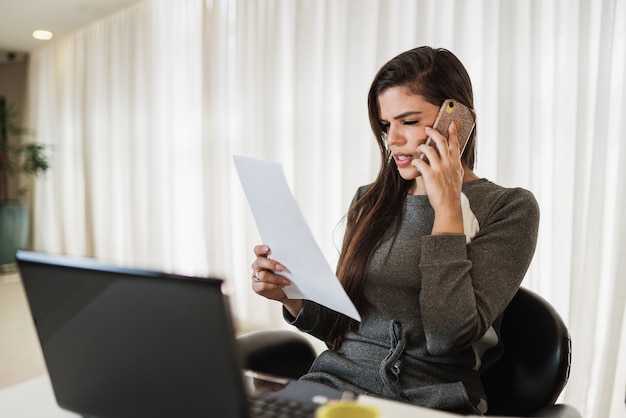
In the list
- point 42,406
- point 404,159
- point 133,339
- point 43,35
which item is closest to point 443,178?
point 404,159

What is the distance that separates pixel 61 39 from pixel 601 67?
18.3 ft

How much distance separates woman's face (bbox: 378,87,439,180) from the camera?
4.16ft

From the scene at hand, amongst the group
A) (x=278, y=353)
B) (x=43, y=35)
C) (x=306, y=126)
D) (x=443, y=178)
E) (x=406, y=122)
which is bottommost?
(x=278, y=353)

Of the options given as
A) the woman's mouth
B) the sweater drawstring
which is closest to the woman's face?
the woman's mouth

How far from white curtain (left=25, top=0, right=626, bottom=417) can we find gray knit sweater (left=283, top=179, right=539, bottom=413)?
603 millimetres

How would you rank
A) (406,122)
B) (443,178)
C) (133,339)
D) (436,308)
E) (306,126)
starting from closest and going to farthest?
(133,339)
(436,308)
(443,178)
(406,122)
(306,126)

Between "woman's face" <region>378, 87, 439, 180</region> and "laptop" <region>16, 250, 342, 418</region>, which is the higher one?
"woman's face" <region>378, 87, 439, 180</region>

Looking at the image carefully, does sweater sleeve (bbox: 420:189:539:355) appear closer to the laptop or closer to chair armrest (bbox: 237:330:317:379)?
chair armrest (bbox: 237:330:317:379)

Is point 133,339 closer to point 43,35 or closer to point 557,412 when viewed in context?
point 557,412

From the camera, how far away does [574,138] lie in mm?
2201

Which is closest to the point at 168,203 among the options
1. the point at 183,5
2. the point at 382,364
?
the point at 183,5

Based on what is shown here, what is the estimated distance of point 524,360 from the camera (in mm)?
Answer: 1195

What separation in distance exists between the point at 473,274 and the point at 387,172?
428 millimetres

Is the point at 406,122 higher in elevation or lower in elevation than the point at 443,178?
higher
